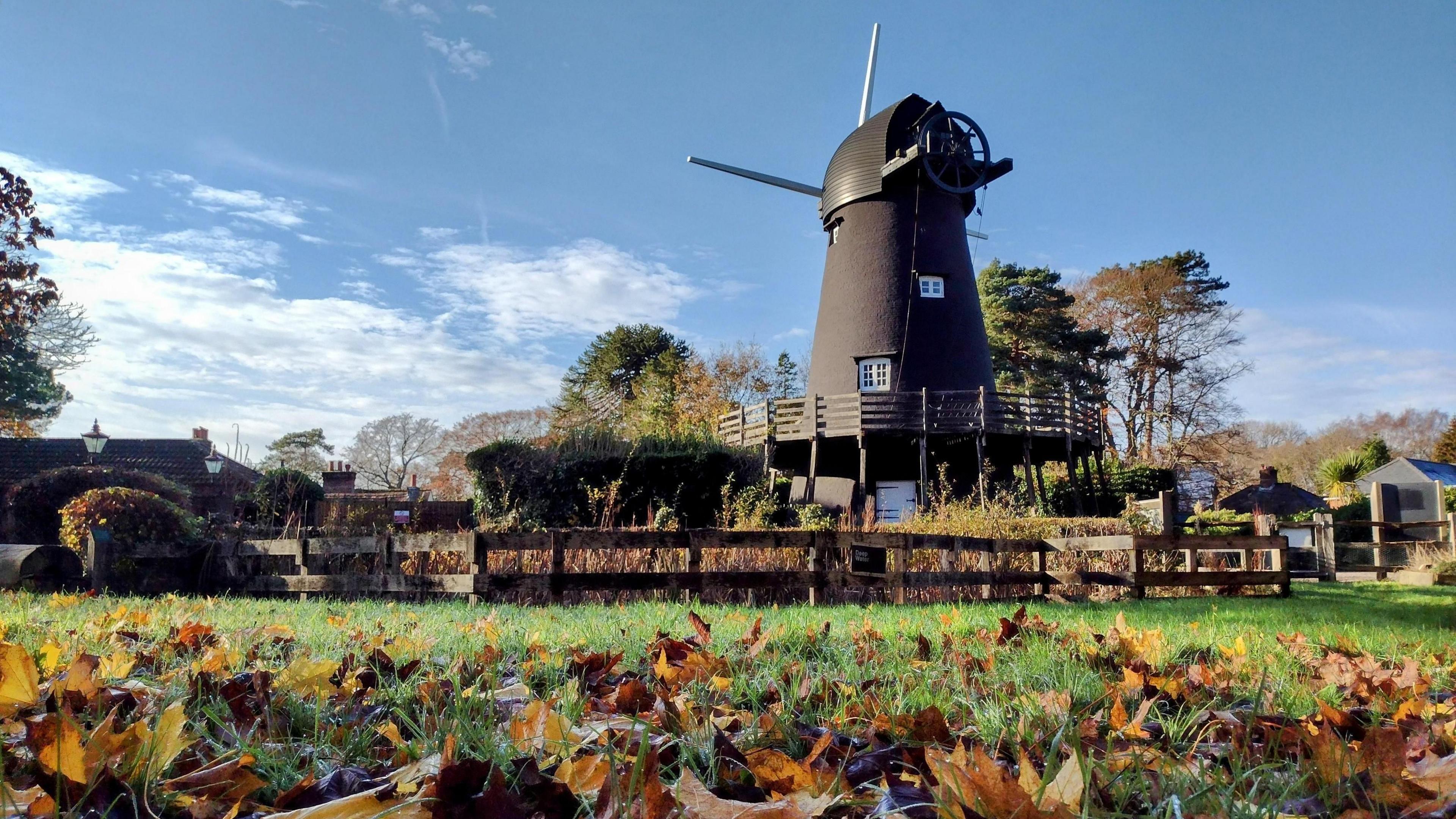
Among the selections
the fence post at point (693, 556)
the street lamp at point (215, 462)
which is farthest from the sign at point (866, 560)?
the street lamp at point (215, 462)

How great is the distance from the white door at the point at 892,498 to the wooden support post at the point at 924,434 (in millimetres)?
1268

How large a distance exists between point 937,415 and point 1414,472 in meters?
17.7

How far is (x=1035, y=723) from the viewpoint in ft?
6.73

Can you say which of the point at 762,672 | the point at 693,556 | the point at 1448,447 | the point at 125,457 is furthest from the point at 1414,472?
the point at 125,457

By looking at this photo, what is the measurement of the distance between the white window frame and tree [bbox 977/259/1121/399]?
1553 centimetres

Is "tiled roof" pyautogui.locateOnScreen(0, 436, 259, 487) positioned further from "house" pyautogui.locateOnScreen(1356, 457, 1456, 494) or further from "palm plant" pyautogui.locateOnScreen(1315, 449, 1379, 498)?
"palm plant" pyautogui.locateOnScreen(1315, 449, 1379, 498)

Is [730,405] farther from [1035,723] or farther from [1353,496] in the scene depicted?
[1035,723]

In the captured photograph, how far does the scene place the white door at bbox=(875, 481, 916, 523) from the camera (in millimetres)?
25844

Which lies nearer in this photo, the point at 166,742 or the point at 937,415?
the point at 166,742

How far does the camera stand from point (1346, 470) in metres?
35.2

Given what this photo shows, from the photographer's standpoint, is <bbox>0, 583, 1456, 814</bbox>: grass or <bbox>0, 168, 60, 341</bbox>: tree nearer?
<bbox>0, 583, 1456, 814</bbox>: grass

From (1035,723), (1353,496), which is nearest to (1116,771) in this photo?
(1035,723)

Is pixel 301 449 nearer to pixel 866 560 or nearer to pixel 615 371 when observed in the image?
pixel 615 371

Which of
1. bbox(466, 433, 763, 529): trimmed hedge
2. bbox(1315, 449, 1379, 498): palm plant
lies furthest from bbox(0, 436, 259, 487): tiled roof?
bbox(1315, 449, 1379, 498): palm plant
